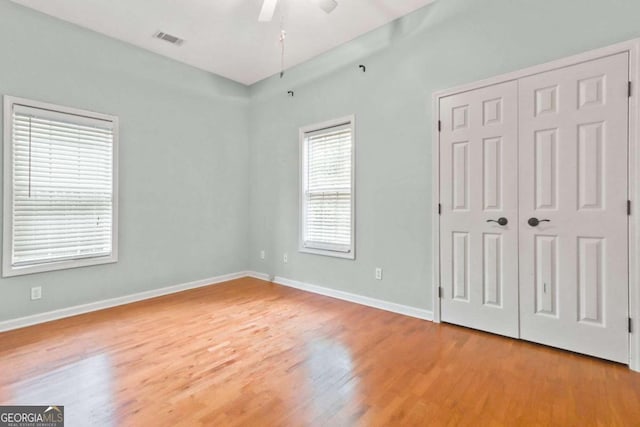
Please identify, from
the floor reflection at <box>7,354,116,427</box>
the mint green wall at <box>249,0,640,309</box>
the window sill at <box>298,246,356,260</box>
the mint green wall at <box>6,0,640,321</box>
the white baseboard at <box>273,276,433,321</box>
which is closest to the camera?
the floor reflection at <box>7,354,116,427</box>

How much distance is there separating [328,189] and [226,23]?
229 centimetres

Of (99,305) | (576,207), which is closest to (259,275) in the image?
(99,305)

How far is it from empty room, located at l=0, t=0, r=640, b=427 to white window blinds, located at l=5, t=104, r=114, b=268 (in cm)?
2

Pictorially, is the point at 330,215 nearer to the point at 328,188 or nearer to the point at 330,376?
the point at 328,188

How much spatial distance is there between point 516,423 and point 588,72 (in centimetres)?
259

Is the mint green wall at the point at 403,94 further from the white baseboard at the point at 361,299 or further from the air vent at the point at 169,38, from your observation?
the air vent at the point at 169,38

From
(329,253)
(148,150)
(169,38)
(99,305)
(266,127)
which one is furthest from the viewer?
(266,127)

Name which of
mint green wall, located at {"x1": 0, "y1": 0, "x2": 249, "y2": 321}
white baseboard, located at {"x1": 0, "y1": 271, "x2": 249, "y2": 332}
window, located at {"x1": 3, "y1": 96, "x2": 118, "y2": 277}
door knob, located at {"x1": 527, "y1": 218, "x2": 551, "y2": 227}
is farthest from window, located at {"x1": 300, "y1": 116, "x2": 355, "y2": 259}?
window, located at {"x1": 3, "y1": 96, "x2": 118, "y2": 277}

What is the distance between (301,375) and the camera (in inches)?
85.0

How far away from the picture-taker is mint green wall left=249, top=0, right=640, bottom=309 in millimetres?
2568

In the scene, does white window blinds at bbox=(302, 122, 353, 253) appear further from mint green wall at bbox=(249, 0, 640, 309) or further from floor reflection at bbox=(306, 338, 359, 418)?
floor reflection at bbox=(306, 338, 359, 418)

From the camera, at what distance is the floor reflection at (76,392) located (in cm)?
172

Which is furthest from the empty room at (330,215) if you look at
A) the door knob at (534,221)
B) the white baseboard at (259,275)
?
the white baseboard at (259,275)

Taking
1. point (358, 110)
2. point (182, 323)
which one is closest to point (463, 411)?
point (182, 323)
